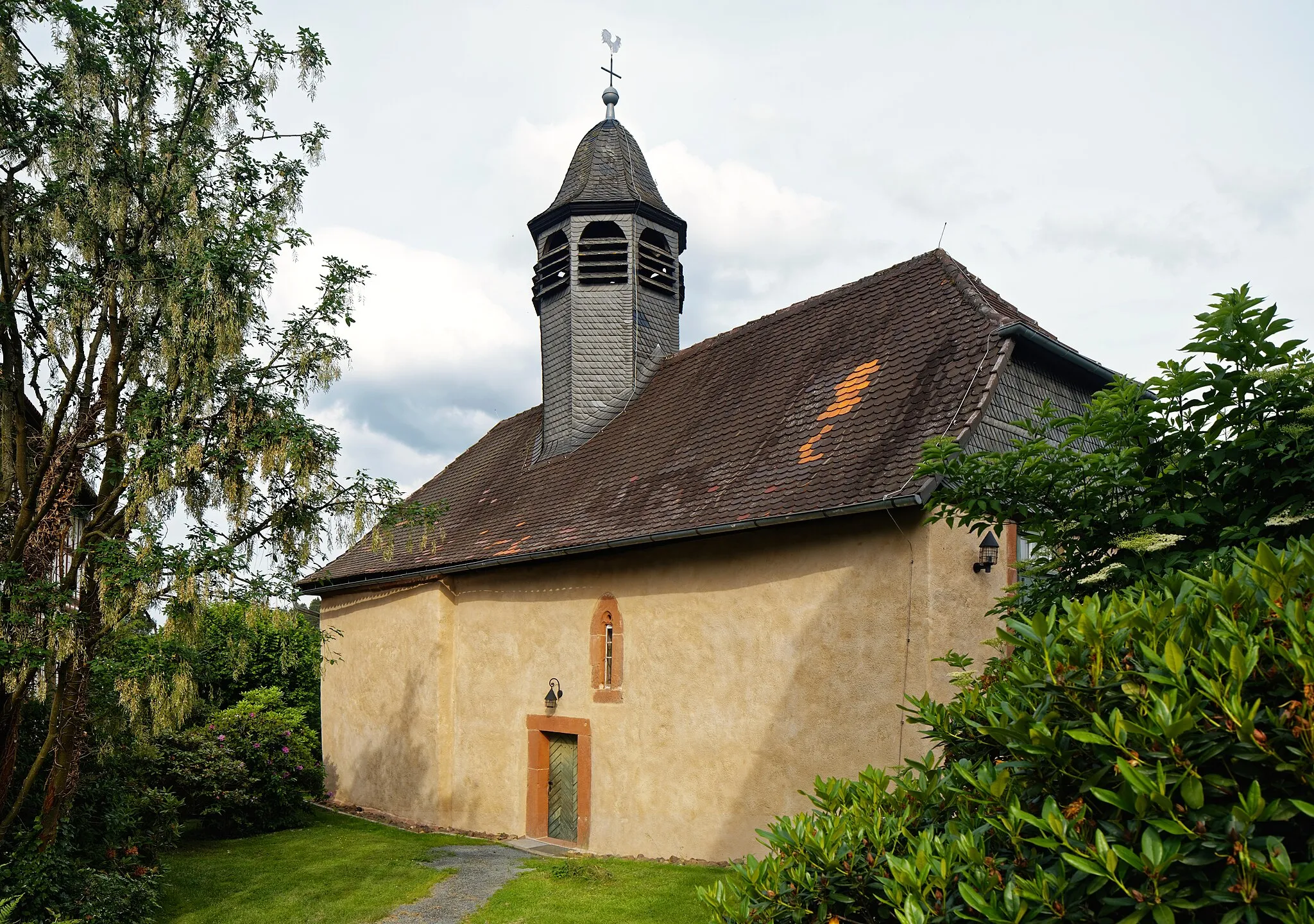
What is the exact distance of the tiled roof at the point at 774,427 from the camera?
909 cm

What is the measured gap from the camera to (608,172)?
56.3 ft

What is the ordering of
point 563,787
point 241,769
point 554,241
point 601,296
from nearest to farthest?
point 563,787 < point 241,769 < point 601,296 < point 554,241

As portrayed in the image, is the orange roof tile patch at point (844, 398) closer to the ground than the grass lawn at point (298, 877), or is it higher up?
higher up

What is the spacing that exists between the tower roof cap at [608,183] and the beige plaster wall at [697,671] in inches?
283

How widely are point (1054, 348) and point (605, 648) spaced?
6.48 m

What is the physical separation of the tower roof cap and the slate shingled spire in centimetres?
2

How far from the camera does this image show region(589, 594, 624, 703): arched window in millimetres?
11266

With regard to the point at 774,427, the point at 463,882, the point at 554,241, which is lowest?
the point at 463,882

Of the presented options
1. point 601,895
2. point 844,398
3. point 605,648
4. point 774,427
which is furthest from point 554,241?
point 601,895

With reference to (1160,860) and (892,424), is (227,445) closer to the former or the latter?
(892,424)

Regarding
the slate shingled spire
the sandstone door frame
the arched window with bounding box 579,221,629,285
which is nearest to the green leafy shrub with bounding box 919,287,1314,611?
the sandstone door frame

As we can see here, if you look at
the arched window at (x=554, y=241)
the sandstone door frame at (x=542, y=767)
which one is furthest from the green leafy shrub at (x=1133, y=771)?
the arched window at (x=554, y=241)

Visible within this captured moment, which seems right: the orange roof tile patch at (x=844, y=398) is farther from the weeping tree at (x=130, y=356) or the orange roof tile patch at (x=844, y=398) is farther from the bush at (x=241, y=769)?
the bush at (x=241, y=769)

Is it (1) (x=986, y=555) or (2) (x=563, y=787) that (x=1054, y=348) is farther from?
(2) (x=563, y=787)
